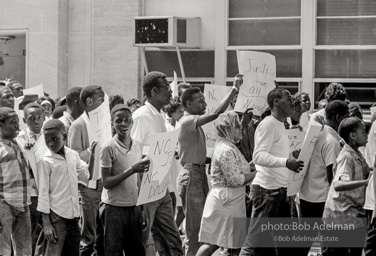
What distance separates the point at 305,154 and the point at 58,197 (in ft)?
9.39

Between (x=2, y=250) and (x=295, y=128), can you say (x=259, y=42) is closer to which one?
(x=295, y=128)

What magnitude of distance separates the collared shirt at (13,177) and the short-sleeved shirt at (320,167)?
124 inches

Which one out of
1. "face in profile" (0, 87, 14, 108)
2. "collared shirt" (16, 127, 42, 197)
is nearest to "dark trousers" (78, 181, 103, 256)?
"collared shirt" (16, 127, 42, 197)

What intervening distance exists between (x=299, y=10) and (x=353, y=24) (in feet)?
3.37

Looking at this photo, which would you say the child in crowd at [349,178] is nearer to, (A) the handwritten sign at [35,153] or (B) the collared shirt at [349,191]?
(B) the collared shirt at [349,191]

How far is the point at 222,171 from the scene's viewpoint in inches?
398

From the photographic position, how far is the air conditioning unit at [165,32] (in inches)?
717

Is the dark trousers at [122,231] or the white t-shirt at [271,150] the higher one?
the white t-shirt at [271,150]

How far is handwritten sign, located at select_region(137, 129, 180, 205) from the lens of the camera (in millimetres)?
9398

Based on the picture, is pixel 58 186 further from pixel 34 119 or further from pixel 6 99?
pixel 6 99

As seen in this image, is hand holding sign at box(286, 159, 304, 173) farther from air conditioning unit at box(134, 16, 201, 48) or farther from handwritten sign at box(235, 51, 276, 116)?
air conditioning unit at box(134, 16, 201, 48)

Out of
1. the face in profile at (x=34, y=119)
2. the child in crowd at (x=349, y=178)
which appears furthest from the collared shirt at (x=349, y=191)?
the face in profile at (x=34, y=119)

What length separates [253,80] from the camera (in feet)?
37.9

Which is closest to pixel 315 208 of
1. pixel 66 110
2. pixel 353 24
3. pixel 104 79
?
pixel 66 110
